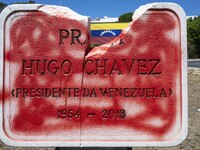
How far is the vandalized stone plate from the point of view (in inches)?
128

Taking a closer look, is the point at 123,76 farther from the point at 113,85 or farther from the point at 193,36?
the point at 193,36

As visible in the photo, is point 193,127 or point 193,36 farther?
point 193,36

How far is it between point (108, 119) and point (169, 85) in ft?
2.00

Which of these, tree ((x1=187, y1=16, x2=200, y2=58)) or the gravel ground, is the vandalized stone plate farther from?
tree ((x1=187, y1=16, x2=200, y2=58))


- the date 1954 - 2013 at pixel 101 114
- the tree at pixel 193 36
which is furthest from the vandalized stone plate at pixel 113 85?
the tree at pixel 193 36

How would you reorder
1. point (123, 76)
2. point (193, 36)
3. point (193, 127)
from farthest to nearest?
point (193, 36), point (193, 127), point (123, 76)

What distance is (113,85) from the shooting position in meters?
3.25

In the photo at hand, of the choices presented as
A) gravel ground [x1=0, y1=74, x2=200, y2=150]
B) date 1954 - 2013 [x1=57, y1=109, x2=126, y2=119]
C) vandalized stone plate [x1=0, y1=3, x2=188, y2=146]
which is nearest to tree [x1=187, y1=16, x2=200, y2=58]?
gravel ground [x1=0, y1=74, x2=200, y2=150]

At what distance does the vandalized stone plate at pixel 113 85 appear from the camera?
3250 millimetres

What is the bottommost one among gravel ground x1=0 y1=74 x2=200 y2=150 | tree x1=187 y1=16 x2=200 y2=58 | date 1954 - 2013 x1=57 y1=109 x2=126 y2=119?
tree x1=187 y1=16 x2=200 y2=58

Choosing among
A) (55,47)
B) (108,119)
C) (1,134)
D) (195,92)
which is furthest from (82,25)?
(195,92)

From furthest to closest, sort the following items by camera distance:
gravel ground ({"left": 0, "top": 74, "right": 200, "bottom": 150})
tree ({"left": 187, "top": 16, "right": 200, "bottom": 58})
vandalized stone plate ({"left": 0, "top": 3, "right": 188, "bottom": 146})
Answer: tree ({"left": 187, "top": 16, "right": 200, "bottom": 58})
gravel ground ({"left": 0, "top": 74, "right": 200, "bottom": 150})
vandalized stone plate ({"left": 0, "top": 3, "right": 188, "bottom": 146})

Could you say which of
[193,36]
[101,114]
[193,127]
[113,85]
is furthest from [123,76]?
[193,36]

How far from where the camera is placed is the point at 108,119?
326cm
